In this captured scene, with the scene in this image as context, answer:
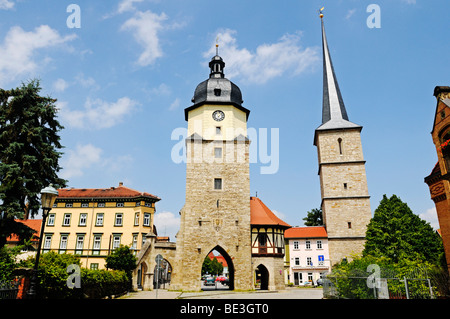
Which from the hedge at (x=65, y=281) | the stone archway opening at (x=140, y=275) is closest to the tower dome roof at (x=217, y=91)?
the stone archway opening at (x=140, y=275)

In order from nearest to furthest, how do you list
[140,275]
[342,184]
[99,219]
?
[140,275] < [342,184] < [99,219]

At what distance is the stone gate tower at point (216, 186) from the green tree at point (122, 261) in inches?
147

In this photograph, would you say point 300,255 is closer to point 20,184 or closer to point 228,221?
point 228,221

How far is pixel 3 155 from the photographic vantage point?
16938mm

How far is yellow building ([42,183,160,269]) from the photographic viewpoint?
1350 inches

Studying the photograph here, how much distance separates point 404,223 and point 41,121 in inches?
979

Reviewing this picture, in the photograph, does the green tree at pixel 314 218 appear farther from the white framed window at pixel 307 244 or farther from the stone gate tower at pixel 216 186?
the stone gate tower at pixel 216 186

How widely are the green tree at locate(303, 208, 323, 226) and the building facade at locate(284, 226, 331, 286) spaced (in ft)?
34.1

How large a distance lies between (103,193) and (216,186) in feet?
55.8

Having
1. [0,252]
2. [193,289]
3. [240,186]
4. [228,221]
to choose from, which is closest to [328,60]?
[240,186]

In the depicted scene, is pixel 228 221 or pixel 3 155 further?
pixel 228 221

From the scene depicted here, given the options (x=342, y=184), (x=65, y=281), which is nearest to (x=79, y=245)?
(x=65, y=281)

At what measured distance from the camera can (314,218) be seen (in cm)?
5172

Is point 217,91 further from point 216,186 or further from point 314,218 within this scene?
point 314,218
